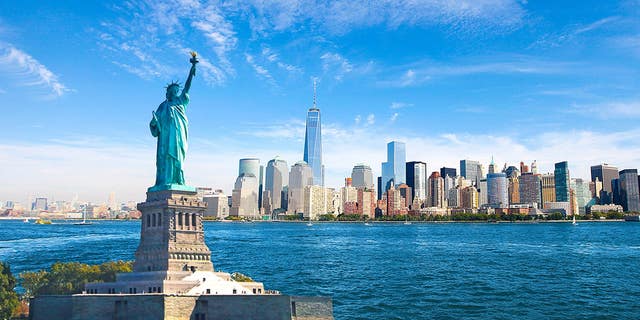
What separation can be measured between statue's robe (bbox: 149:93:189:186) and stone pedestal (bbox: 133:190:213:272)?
167 centimetres

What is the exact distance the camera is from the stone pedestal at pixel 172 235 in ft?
151

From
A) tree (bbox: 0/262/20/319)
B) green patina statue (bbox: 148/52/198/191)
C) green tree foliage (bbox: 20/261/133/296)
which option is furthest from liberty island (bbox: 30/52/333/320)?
green tree foliage (bbox: 20/261/133/296)

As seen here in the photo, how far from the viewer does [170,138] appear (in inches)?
1962

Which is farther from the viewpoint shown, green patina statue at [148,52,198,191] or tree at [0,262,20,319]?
green patina statue at [148,52,198,191]

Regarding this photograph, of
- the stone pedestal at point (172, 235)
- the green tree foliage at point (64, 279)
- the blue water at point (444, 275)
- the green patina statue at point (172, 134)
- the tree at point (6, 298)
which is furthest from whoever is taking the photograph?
the blue water at point (444, 275)

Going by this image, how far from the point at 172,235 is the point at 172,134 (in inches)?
344

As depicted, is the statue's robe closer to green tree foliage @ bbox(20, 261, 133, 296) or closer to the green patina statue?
the green patina statue

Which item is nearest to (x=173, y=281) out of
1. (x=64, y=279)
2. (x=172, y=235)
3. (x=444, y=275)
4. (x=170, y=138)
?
(x=172, y=235)

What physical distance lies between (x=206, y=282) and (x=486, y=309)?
3272cm

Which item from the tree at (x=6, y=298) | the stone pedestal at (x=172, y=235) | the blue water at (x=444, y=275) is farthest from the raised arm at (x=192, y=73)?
the blue water at (x=444, y=275)

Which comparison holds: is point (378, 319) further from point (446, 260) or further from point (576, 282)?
point (446, 260)

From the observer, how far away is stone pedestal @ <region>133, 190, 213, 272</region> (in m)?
46.0

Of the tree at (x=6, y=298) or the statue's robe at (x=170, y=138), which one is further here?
the statue's robe at (x=170, y=138)

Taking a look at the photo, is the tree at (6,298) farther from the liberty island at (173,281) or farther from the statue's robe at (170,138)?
the statue's robe at (170,138)
